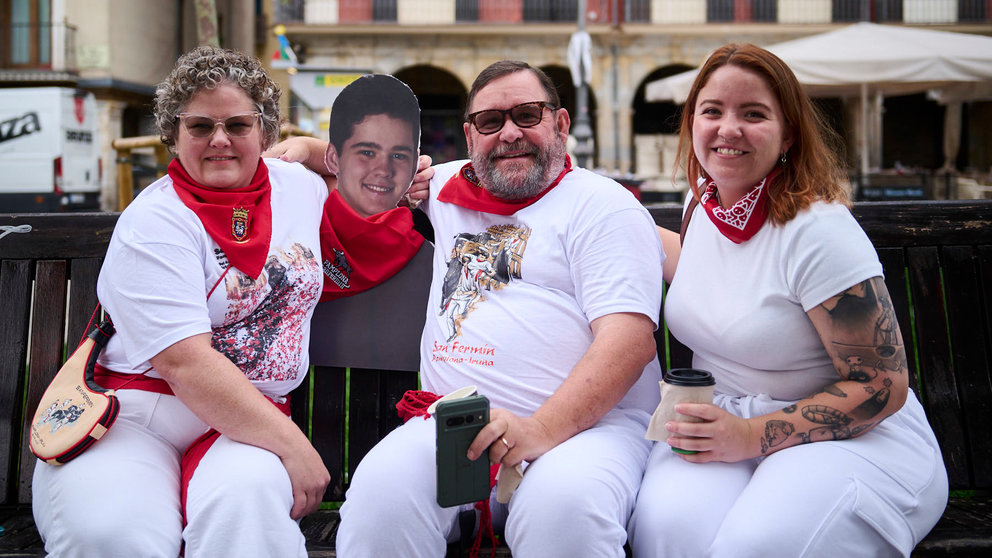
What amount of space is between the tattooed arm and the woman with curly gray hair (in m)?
1.01

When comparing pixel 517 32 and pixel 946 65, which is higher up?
pixel 517 32

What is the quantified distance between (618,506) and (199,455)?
108 cm

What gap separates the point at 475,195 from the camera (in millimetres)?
2559

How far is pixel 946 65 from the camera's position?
9508 mm

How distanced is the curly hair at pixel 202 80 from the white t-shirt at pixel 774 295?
4.45ft

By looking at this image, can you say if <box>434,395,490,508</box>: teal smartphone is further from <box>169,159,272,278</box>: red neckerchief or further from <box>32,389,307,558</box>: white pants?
<box>169,159,272,278</box>: red neckerchief

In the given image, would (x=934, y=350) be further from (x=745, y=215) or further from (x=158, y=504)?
(x=158, y=504)

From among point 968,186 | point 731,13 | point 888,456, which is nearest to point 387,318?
point 888,456

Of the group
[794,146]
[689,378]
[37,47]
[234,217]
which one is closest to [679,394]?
[689,378]

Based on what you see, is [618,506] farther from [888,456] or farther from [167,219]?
[167,219]

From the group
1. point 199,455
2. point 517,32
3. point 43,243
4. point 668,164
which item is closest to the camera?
point 199,455

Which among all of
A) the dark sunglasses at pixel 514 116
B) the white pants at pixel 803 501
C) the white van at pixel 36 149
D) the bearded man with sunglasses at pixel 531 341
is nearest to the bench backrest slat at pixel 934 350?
the white pants at pixel 803 501

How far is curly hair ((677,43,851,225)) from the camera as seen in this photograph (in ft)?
6.91

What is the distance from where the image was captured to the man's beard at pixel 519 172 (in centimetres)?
249
